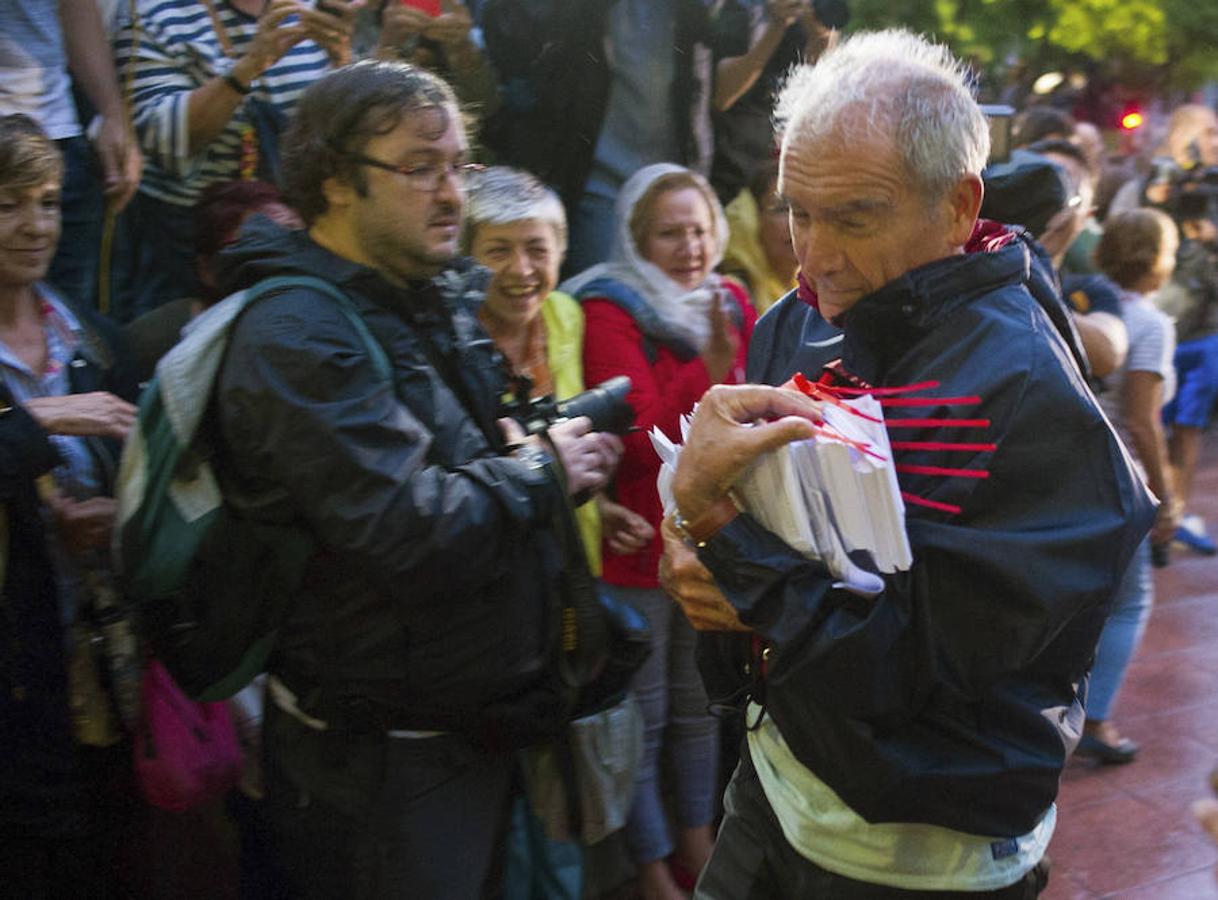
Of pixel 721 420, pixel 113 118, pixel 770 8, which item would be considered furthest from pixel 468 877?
pixel 770 8

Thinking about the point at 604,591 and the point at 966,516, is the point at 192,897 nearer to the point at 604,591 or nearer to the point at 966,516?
the point at 604,591

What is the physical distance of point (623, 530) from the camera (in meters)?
3.53

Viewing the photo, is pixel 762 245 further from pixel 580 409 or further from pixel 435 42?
pixel 580 409

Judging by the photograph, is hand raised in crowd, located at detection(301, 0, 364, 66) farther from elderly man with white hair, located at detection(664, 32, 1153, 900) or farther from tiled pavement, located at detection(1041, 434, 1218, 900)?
tiled pavement, located at detection(1041, 434, 1218, 900)

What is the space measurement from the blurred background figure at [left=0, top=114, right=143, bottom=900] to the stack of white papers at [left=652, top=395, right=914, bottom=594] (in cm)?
153

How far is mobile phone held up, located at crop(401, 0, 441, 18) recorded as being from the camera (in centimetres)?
399

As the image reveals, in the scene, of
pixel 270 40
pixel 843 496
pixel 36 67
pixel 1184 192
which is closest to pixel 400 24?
pixel 270 40

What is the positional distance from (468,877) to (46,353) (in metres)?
1.48

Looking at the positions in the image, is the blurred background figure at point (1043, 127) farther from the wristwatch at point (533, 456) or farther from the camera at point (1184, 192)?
the wristwatch at point (533, 456)

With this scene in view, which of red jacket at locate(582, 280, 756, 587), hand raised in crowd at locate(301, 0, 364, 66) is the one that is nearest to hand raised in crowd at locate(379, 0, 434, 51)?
hand raised in crowd at locate(301, 0, 364, 66)

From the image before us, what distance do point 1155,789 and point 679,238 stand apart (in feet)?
8.19

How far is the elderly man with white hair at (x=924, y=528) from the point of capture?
1.64 meters

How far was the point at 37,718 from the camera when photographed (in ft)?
8.57

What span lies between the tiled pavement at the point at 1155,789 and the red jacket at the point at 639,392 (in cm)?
158
